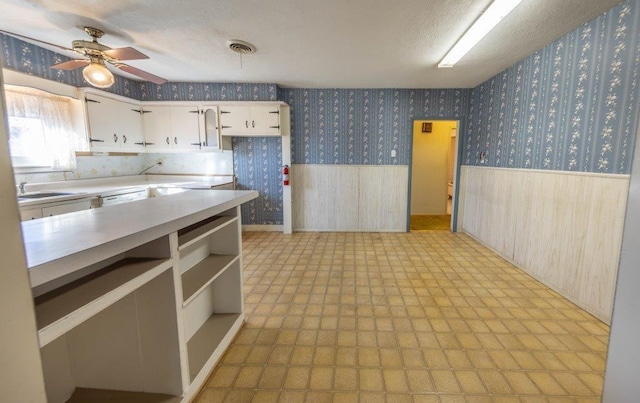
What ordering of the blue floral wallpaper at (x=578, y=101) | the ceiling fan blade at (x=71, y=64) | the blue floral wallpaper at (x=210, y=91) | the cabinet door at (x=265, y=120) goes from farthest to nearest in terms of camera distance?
the blue floral wallpaper at (x=210, y=91) → the cabinet door at (x=265, y=120) → the ceiling fan blade at (x=71, y=64) → the blue floral wallpaper at (x=578, y=101)

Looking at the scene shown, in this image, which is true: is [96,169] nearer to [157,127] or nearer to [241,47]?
[157,127]

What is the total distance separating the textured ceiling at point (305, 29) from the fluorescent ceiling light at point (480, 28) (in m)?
0.07

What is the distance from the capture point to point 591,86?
2453 millimetres

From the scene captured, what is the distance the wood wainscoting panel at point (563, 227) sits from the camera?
2.27 meters

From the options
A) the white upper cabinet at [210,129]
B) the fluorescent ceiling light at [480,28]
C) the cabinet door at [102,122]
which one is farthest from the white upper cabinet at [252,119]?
the fluorescent ceiling light at [480,28]

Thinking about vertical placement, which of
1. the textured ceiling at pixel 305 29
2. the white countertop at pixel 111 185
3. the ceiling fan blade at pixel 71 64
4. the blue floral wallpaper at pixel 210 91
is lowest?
the white countertop at pixel 111 185

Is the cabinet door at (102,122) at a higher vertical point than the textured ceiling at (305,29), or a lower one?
lower

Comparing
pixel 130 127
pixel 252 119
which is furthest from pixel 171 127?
pixel 252 119

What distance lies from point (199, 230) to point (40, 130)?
10.7 feet

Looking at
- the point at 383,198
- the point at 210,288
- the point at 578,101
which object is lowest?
the point at 210,288

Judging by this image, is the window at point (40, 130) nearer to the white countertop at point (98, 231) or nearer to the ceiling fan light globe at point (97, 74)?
the ceiling fan light globe at point (97, 74)

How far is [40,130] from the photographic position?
3.38 m

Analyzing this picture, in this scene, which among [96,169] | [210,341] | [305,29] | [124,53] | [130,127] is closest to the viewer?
[210,341]

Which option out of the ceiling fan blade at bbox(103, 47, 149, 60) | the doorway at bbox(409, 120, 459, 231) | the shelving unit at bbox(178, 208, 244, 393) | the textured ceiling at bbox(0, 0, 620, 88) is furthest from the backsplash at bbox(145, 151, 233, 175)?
the doorway at bbox(409, 120, 459, 231)
